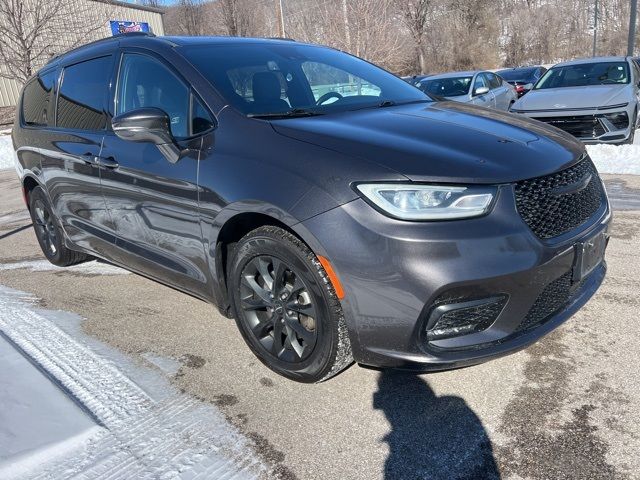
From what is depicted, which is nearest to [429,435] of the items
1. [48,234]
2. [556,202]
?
[556,202]

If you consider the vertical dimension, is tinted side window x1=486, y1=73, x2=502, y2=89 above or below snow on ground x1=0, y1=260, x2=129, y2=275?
above

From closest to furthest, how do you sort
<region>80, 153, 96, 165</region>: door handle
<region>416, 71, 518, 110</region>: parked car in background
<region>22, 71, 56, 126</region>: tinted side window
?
<region>80, 153, 96, 165</region>: door handle
<region>22, 71, 56, 126</region>: tinted side window
<region>416, 71, 518, 110</region>: parked car in background

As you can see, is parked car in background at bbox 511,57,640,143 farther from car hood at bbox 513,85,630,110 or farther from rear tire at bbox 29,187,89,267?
rear tire at bbox 29,187,89,267

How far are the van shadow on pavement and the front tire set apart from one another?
1.08 feet

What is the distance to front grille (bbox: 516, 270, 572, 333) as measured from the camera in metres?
2.36

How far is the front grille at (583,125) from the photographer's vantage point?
8.14 metres

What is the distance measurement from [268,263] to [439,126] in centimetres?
110

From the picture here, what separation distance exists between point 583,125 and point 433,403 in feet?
23.1

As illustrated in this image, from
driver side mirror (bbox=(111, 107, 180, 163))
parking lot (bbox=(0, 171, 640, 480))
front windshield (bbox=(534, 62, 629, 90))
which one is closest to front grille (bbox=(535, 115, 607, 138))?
front windshield (bbox=(534, 62, 629, 90))

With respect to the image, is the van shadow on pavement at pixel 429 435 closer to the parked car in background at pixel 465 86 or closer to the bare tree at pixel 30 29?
the parked car in background at pixel 465 86

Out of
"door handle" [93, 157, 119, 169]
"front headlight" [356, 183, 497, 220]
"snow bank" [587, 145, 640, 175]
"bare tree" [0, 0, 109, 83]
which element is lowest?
"snow bank" [587, 145, 640, 175]

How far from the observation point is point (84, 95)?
12.8 ft

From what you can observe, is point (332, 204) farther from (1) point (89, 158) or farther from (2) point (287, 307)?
(1) point (89, 158)

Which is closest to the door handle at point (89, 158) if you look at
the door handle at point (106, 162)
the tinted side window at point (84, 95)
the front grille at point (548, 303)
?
the door handle at point (106, 162)
